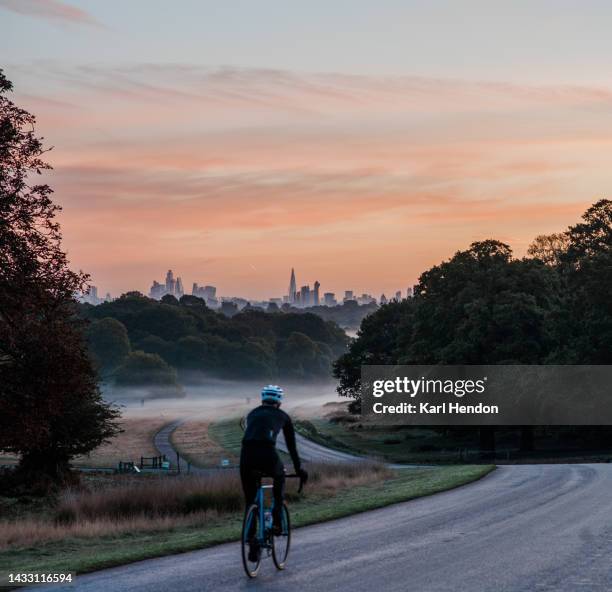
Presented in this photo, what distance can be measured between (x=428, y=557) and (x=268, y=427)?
3863 millimetres

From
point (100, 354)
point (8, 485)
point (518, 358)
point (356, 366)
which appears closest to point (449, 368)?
point (518, 358)

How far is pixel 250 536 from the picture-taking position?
13.5 metres

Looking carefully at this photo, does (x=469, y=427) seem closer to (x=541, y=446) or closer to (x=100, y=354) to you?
(x=541, y=446)

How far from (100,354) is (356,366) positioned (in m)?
102

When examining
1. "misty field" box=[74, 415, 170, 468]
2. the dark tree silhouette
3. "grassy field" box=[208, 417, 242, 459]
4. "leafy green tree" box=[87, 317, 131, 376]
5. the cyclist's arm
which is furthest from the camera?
"leafy green tree" box=[87, 317, 131, 376]

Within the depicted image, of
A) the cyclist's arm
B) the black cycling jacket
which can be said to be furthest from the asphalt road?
the black cycling jacket

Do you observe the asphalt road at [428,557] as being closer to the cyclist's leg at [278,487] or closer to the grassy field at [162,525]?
the grassy field at [162,525]

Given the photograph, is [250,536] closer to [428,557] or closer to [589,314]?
[428,557]

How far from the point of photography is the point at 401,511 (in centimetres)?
2269

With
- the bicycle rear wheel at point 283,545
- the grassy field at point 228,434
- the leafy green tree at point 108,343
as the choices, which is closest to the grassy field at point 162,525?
the bicycle rear wheel at point 283,545

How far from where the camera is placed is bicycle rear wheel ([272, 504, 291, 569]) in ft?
46.2

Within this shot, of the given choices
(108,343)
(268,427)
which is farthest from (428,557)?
(108,343)

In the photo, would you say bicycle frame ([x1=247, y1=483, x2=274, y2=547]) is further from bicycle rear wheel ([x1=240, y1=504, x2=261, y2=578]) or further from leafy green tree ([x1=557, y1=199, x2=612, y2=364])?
leafy green tree ([x1=557, y1=199, x2=612, y2=364])

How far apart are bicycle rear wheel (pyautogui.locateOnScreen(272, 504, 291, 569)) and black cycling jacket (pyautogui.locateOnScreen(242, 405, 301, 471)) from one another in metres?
0.98
